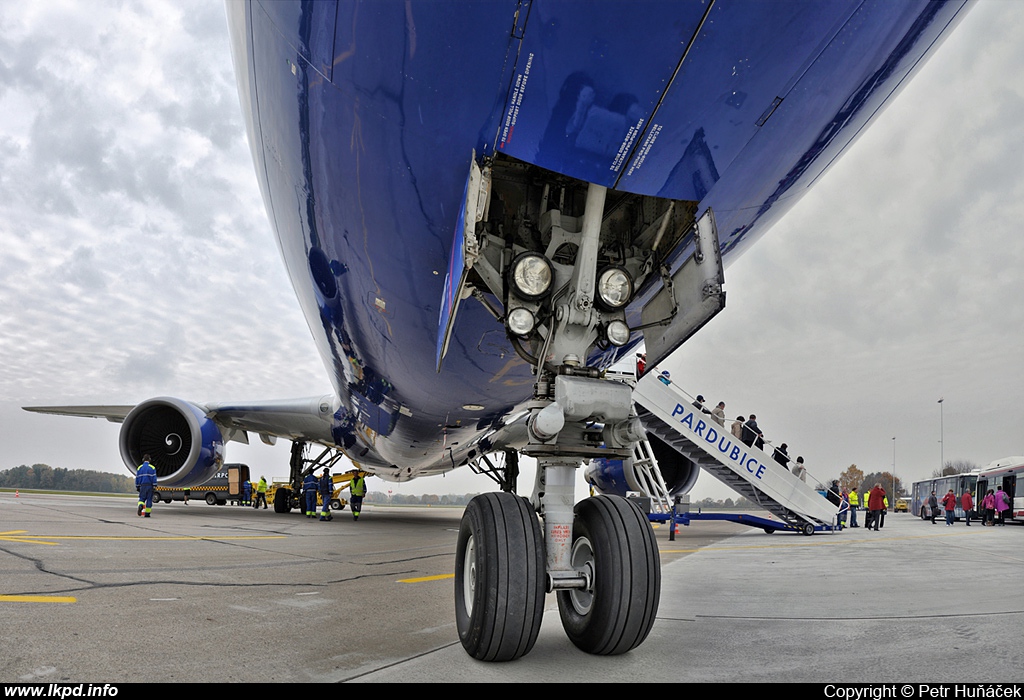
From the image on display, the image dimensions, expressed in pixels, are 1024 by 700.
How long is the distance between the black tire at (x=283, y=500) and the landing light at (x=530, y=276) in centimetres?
1533

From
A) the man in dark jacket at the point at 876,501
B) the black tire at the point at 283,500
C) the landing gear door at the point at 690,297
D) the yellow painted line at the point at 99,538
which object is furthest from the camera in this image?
the black tire at the point at 283,500

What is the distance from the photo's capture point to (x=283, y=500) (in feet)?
55.4

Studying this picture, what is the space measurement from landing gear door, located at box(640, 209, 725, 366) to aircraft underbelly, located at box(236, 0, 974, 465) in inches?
8.3

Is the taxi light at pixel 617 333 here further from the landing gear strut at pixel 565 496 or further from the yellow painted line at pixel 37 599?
the yellow painted line at pixel 37 599

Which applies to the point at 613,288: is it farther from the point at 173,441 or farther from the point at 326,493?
the point at 326,493

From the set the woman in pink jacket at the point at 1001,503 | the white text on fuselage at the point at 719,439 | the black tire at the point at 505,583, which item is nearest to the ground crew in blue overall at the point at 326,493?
the white text on fuselage at the point at 719,439

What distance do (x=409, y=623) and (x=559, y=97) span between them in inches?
105

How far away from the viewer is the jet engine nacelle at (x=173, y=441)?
12539mm

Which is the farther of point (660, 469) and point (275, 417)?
point (275, 417)

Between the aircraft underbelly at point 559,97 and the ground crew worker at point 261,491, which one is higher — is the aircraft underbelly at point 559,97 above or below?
above

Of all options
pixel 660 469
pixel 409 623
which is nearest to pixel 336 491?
pixel 660 469

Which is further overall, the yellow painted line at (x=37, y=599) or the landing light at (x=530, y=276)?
the yellow painted line at (x=37, y=599)

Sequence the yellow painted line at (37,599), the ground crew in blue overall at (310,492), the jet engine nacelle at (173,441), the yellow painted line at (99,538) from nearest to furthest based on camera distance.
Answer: the yellow painted line at (37,599), the yellow painted line at (99,538), the jet engine nacelle at (173,441), the ground crew in blue overall at (310,492)

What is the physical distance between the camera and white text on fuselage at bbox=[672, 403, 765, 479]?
11781 mm
